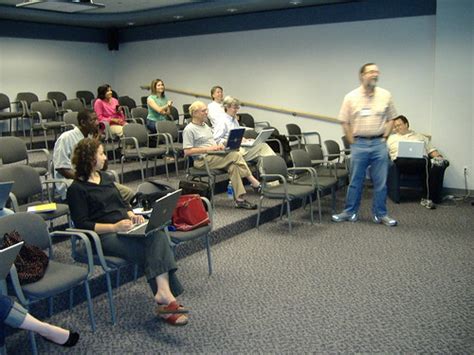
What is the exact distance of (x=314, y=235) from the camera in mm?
5371

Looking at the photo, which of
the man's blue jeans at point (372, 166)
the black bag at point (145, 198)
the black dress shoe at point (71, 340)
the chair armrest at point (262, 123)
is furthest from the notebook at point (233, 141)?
the chair armrest at point (262, 123)

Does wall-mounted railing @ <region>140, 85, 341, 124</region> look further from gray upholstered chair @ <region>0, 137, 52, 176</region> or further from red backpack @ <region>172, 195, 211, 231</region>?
red backpack @ <region>172, 195, 211, 231</region>

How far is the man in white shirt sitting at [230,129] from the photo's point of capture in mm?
6375

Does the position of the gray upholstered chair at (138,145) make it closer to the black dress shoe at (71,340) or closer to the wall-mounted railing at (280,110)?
the wall-mounted railing at (280,110)

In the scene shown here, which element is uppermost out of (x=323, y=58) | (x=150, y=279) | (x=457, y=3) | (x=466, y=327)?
(x=457, y=3)

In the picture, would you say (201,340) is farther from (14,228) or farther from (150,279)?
(14,228)

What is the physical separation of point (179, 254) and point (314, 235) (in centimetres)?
149

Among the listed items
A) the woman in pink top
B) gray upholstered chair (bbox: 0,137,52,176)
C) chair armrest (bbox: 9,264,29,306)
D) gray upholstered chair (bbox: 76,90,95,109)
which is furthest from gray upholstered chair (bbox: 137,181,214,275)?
gray upholstered chair (bbox: 76,90,95,109)

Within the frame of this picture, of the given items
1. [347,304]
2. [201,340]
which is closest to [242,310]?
[201,340]

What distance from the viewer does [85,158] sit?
354 cm

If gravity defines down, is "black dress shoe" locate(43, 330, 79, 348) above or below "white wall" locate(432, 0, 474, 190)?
below

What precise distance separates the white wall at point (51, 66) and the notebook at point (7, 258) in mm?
7763

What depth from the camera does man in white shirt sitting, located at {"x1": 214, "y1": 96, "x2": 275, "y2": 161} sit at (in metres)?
6.38

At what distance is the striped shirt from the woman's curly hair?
2917 millimetres
